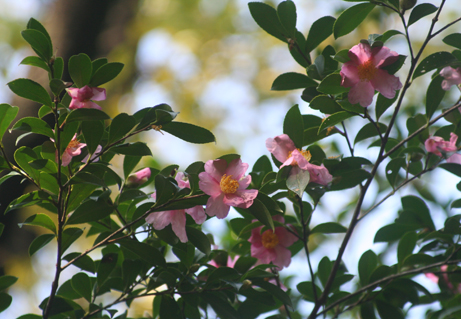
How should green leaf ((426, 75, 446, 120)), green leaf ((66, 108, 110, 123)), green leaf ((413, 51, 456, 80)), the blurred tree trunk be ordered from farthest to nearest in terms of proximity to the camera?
the blurred tree trunk < green leaf ((426, 75, 446, 120)) < green leaf ((413, 51, 456, 80)) < green leaf ((66, 108, 110, 123))

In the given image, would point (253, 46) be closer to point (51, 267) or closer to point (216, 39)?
point (216, 39)

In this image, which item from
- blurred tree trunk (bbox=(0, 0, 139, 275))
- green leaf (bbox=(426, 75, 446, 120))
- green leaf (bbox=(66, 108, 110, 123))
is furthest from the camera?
blurred tree trunk (bbox=(0, 0, 139, 275))

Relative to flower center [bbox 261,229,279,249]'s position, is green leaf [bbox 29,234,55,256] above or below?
above

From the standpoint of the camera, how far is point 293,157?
655 millimetres

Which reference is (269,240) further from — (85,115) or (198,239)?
(85,115)

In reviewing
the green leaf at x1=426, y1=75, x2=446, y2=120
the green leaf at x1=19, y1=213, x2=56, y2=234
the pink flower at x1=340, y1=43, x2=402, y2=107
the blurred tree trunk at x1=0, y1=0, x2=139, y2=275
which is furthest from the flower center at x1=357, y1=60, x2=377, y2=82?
the blurred tree trunk at x1=0, y1=0, x2=139, y2=275

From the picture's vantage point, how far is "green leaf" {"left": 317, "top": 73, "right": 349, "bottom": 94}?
66 cm

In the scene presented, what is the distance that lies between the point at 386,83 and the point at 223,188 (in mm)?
350

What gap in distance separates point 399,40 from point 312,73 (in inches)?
126

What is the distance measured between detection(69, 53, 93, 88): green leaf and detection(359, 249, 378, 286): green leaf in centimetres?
67

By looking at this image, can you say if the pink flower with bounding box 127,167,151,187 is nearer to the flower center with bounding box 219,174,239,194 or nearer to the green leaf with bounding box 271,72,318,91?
the flower center with bounding box 219,174,239,194

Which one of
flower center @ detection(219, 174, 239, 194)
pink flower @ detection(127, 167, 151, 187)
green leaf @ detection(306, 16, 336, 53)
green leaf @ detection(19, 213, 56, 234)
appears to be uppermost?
green leaf @ detection(306, 16, 336, 53)

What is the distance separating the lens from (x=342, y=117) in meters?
0.69

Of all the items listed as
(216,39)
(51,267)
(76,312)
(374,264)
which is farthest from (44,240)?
(216,39)
